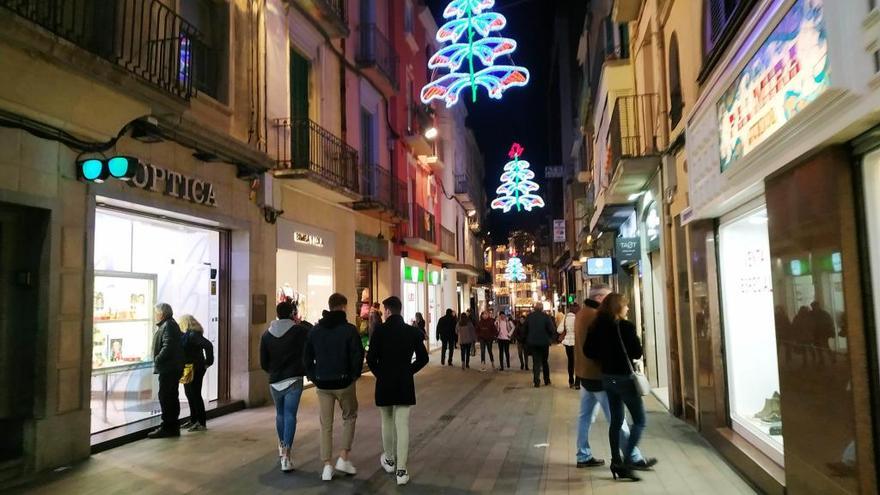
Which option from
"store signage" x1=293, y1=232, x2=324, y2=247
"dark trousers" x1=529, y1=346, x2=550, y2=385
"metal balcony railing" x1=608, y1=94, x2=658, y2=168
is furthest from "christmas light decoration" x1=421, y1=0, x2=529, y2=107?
"dark trousers" x1=529, y1=346, x2=550, y2=385

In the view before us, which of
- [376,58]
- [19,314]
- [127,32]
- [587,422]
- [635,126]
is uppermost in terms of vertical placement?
[376,58]

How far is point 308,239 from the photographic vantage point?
43.5 ft

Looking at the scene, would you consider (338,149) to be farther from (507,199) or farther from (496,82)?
(507,199)

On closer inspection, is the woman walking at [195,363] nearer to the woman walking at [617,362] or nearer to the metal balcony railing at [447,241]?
the woman walking at [617,362]

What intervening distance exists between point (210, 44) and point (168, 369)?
220 inches

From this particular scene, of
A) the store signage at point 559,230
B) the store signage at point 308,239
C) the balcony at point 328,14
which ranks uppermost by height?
the balcony at point 328,14

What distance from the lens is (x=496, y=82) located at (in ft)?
42.8

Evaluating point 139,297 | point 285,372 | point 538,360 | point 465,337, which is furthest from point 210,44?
point 465,337

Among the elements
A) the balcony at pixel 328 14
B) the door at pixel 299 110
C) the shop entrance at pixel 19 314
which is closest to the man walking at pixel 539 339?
the door at pixel 299 110

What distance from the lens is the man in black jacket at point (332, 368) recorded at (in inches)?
241

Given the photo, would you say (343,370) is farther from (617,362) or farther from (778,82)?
(778,82)

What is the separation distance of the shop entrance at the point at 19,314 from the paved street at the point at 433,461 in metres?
0.75

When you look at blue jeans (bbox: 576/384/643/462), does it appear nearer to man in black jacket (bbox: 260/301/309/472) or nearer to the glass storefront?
the glass storefront

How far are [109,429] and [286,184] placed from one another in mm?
5610
